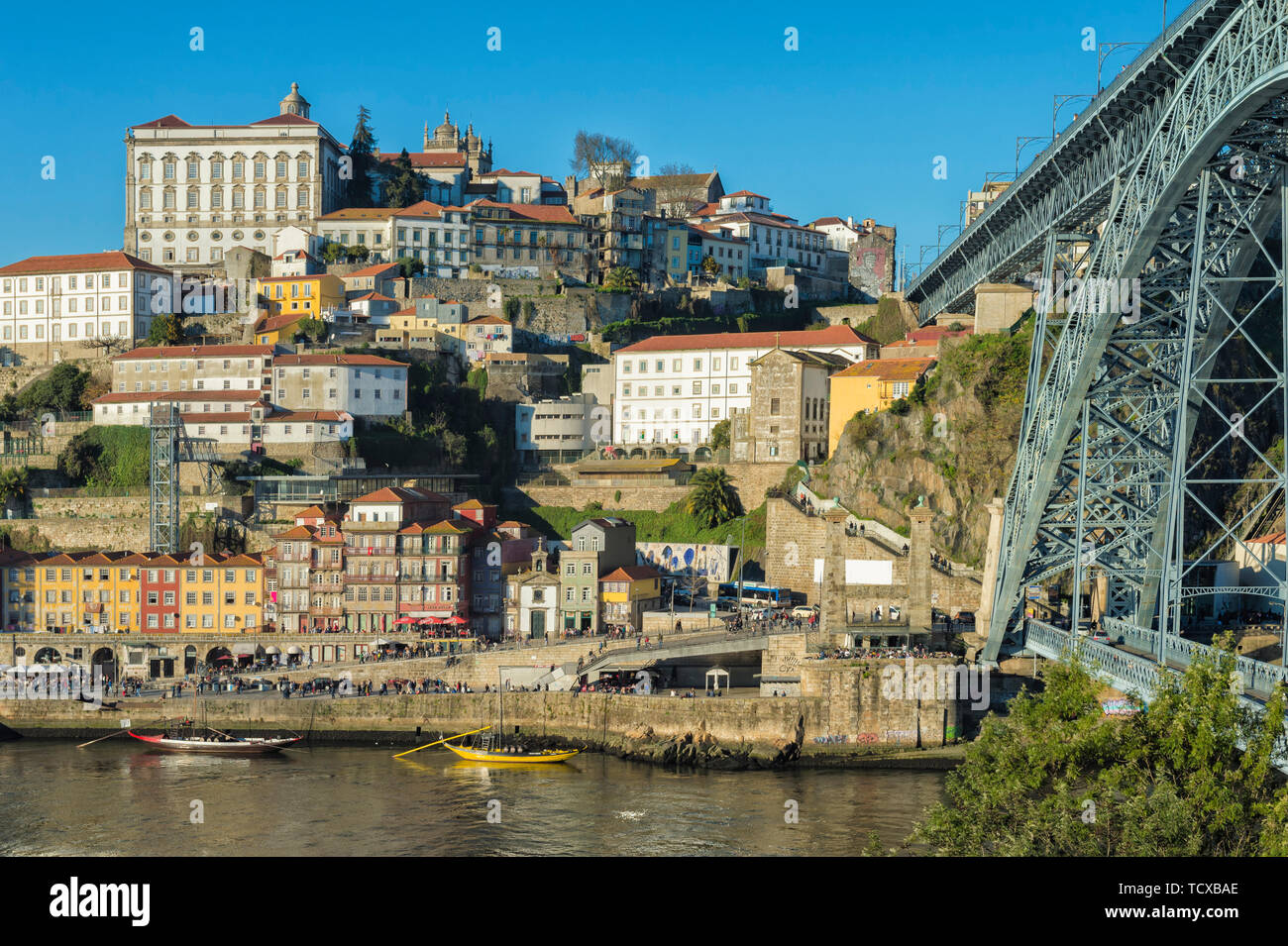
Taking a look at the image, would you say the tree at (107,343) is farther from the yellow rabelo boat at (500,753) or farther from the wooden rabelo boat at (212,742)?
the yellow rabelo boat at (500,753)

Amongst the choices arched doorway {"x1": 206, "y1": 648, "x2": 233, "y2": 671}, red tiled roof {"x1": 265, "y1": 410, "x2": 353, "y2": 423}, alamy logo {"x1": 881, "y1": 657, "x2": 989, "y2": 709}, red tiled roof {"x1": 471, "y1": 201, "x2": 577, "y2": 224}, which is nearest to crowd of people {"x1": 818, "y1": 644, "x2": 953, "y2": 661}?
alamy logo {"x1": 881, "y1": 657, "x2": 989, "y2": 709}

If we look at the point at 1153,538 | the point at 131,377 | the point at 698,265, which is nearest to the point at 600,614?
the point at 1153,538

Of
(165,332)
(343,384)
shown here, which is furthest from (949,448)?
(165,332)

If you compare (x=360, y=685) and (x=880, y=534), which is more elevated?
(x=880, y=534)

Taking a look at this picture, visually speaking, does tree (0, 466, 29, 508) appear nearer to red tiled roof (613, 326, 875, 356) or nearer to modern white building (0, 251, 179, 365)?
modern white building (0, 251, 179, 365)

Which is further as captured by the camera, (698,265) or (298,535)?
(698,265)

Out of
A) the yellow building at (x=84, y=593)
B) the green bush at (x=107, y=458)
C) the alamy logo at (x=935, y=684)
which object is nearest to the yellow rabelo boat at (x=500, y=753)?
the alamy logo at (x=935, y=684)

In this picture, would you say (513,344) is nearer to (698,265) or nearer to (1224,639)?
(698,265)
